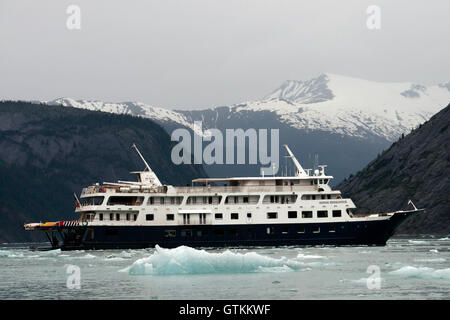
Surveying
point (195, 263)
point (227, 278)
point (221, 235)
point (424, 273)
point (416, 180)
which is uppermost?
point (416, 180)

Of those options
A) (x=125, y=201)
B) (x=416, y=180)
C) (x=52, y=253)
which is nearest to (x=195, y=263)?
(x=125, y=201)

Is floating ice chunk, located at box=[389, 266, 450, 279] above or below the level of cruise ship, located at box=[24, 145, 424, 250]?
below

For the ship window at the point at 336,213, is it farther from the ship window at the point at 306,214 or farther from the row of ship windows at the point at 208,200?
the ship window at the point at 306,214

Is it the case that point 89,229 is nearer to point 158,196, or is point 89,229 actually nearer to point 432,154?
point 158,196

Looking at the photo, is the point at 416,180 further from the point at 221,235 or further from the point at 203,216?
the point at 203,216

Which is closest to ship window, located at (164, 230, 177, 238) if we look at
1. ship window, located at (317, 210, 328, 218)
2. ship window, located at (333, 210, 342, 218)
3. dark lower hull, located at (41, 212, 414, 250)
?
dark lower hull, located at (41, 212, 414, 250)

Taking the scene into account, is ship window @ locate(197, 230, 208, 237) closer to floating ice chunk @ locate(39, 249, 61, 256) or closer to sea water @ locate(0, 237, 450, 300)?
floating ice chunk @ locate(39, 249, 61, 256)

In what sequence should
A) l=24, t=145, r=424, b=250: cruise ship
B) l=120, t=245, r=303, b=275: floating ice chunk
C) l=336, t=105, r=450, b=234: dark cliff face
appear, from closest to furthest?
l=120, t=245, r=303, b=275: floating ice chunk → l=24, t=145, r=424, b=250: cruise ship → l=336, t=105, r=450, b=234: dark cliff face

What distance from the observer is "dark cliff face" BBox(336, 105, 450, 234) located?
134500mm

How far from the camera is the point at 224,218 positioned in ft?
245

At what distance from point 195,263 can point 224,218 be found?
32.2 metres

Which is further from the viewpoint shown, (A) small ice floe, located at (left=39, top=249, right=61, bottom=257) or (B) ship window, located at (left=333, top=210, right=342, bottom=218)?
A: (B) ship window, located at (left=333, top=210, right=342, bottom=218)

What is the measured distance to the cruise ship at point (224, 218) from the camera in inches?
2911

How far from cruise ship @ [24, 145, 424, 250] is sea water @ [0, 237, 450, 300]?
59.6 feet
